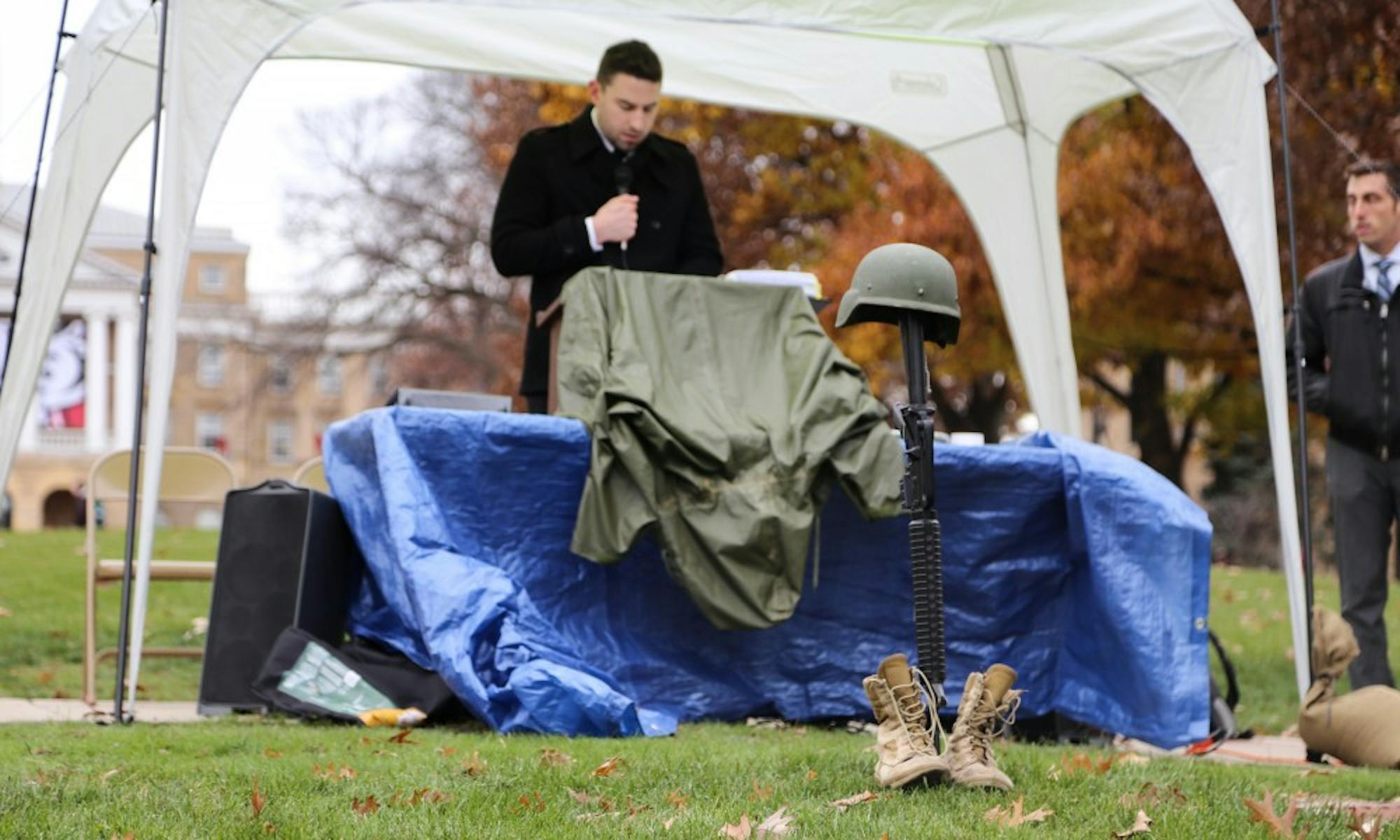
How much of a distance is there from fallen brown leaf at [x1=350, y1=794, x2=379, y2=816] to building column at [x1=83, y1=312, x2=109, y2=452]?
6697 centimetres

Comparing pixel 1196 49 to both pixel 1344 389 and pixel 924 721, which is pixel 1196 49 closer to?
pixel 1344 389

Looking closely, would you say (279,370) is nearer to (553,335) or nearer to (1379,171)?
(553,335)

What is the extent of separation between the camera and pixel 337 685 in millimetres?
5445

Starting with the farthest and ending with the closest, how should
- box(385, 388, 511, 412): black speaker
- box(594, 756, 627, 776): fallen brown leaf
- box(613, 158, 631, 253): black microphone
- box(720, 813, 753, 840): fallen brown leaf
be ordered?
box(613, 158, 631, 253): black microphone, box(385, 388, 511, 412): black speaker, box(594, 756, 627, 776): fallen brown leaf, box(720, 813, 753, 840): fallen brown leaf

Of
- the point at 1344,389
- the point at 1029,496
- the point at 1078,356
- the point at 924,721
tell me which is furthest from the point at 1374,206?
the point at 1078,356

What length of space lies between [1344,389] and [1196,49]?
1.41m

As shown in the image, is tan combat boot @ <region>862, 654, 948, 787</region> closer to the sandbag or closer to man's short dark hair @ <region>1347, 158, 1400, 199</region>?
the sandbag

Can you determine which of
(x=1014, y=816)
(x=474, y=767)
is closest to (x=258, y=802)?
(x=474, y=767)

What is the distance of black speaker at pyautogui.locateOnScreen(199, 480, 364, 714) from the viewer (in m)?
5.72

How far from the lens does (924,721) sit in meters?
3.93

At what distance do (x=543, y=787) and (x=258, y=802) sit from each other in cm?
65

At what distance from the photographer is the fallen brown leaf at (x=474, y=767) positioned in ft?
13.3

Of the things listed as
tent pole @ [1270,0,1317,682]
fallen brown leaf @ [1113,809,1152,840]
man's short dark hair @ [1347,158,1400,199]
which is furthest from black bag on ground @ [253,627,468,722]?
man's short dark hair @ [1347,158,1400,199]

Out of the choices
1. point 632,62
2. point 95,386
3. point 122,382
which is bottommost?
point 95,386
